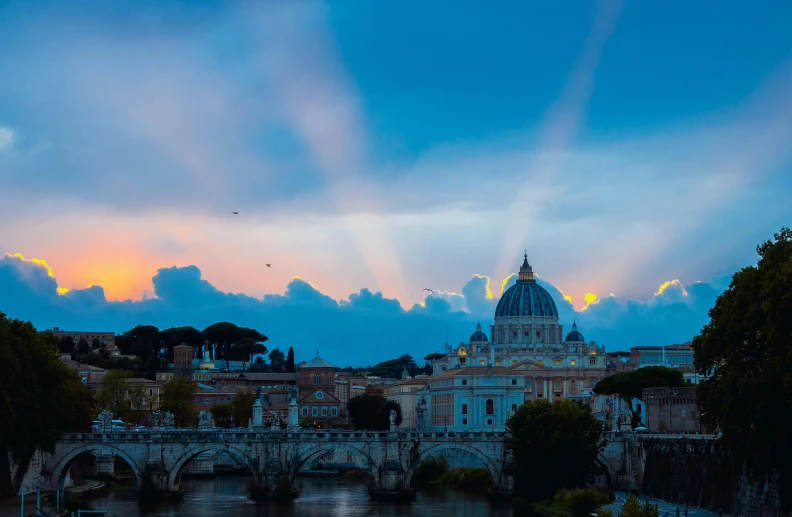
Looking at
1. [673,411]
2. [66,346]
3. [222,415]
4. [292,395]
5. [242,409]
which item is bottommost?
[673,411]

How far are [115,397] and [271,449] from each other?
40.8 meters

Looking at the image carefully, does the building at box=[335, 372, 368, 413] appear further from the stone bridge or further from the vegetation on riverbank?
the stone bridge

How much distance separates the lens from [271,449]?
77250mm

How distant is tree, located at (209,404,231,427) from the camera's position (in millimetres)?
122500

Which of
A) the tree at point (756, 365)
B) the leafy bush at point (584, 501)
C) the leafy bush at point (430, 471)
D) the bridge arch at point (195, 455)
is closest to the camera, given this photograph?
the tree at point (756, 365)

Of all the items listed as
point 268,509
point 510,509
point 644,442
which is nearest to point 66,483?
point 268,509

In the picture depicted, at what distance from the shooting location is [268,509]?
7094 cm

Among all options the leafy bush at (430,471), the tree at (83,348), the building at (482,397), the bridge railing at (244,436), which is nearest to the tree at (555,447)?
the bridge railing at (244,436)

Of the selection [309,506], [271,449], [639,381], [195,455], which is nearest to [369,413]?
[639,381]

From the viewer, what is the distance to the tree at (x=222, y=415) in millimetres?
122500

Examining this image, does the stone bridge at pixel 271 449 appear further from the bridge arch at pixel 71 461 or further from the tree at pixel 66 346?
the tree at pixel 66 346

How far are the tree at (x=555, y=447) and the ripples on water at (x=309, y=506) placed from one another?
2.67 metres

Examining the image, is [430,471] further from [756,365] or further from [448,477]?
[756,365]

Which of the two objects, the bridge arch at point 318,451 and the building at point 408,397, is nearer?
the bridge arch at point 318,451
